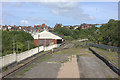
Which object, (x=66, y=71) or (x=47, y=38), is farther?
(x=47, y=38)

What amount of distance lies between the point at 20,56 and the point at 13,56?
3.22 meters

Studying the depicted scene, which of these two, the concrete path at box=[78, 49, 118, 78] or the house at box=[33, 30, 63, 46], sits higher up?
the house at box=[33, 30, 63, 46]

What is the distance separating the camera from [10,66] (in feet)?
57.6

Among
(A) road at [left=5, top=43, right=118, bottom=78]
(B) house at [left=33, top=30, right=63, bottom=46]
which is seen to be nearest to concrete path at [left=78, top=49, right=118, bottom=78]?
(A) road at [left=5, top=43, right=118, bottom=78]

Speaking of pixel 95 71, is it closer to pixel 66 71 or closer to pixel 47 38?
pixel 66 71

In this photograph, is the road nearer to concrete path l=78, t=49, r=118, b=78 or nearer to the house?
concrete path l=78, t=49, r=118, b=78

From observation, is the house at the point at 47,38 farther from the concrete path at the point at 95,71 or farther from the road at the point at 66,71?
the concrete path at the point at 95,71

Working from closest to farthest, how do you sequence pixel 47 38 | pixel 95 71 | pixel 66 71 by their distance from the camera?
1. pixel 66 71
2. pixel 95 71
3. pixel 47 38

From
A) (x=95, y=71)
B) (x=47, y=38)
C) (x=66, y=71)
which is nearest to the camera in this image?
(x=66, y=71)

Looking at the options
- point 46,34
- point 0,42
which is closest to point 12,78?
point 0,42

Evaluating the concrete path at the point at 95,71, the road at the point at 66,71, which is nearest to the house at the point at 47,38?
the road at the point at 66,71

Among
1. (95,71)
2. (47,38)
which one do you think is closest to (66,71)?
(95,71)

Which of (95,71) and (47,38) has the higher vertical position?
(47,38)

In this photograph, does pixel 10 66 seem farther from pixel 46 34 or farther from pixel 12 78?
pixel 46 34
